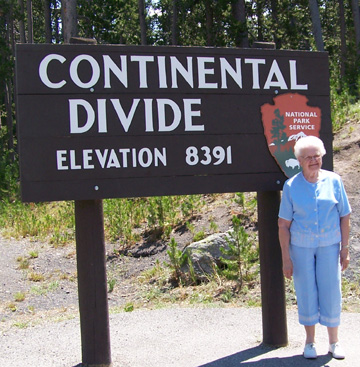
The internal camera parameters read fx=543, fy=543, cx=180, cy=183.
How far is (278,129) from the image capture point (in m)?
4.26

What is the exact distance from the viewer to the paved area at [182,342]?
13.4ft

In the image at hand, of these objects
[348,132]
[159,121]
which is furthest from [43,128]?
[348,132]

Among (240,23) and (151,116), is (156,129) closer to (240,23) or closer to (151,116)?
(151,116)

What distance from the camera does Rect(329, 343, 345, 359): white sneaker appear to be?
12.9 ft

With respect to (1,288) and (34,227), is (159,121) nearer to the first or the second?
(1,288)

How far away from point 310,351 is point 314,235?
0.87m

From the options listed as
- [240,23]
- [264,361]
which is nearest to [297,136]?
[264,361]

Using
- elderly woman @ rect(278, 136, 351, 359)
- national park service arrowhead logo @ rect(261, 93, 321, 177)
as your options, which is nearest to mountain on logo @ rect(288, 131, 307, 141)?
national park service arrowhead logo @ rect(261, 93, 321, 177)

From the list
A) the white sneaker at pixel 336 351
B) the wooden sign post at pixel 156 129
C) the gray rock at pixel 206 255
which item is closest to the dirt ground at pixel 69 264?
the gray rock at pixel 206 255

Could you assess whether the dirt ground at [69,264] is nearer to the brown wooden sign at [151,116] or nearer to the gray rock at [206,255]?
the gray rock at [206,255]

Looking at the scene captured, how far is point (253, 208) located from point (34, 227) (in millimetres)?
5745

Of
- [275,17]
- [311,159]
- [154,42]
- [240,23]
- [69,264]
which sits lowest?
[69,264]

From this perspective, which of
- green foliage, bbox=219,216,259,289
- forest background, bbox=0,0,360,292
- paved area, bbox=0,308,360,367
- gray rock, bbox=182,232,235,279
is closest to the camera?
paved area, bbox=0,308,360,367

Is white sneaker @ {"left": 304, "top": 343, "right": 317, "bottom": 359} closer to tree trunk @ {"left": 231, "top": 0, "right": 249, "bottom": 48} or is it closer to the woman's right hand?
the woman's right hand
